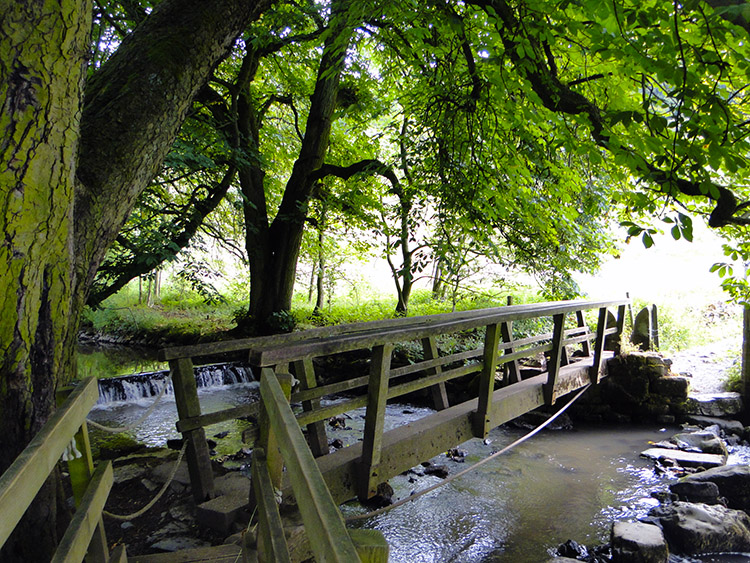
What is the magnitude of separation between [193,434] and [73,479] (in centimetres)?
140

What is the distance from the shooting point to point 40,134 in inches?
92.9

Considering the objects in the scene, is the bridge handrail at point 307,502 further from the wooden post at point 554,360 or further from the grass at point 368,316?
the grass at point 368,316

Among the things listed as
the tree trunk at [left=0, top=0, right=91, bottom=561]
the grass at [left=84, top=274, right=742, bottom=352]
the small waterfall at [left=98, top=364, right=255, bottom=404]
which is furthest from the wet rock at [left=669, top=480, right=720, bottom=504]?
the small waterfall at [left=98, top=364, right=255, bottom=404]

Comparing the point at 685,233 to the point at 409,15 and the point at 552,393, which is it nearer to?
the point at 409,15

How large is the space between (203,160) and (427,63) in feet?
11.2

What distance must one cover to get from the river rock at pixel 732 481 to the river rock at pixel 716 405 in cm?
270

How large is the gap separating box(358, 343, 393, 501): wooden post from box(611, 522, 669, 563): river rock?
98.9 inches

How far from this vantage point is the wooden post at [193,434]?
3459mm

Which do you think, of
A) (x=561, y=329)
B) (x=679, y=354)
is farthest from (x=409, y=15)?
(x=679, y=354)

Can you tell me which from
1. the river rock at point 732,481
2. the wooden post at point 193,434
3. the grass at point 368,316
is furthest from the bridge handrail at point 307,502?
the grass at point 368,316

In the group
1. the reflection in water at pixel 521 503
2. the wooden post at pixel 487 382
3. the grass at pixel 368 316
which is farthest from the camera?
the grass at pixel 368 316

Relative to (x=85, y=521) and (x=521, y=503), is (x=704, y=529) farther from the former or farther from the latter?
(x=85, y=521)

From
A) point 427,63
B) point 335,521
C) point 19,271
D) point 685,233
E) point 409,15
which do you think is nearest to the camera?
point 335,521

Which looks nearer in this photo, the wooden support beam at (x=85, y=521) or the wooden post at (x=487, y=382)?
the wooden support beam at (x=85, y=521)
